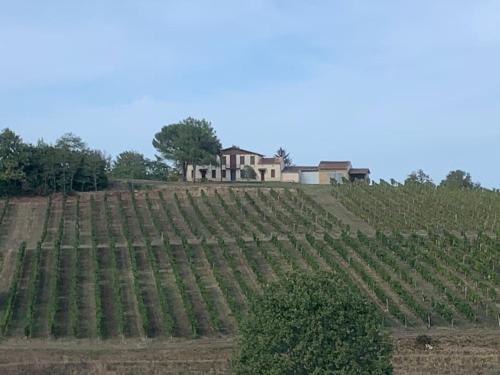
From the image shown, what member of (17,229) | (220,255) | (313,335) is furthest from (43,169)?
(313,335)

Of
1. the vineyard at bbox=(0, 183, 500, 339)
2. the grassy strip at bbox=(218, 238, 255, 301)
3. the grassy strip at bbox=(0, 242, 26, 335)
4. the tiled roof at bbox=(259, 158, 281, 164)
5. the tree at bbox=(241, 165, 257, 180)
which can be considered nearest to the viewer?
the grassy strip at bbox=(0, 242, 26, 335)

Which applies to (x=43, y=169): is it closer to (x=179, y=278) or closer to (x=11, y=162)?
(x=11, y=162)

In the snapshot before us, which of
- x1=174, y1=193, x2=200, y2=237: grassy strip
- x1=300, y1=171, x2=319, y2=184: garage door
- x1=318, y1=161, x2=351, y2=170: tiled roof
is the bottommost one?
x1=174, y1=193, x2=200, y2=237: grassy strip

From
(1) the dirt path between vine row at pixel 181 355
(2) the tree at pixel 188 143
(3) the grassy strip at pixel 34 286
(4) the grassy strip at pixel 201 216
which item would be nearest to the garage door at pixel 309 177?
(2) the tree at pixel 188 143

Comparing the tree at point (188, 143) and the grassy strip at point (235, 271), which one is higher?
the tree at point (188, 143)

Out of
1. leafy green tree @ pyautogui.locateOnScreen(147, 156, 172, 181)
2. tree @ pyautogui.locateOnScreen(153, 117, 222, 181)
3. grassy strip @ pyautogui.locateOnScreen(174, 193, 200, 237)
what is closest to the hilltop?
grassy strip @ pyautogui.locateOnScreen(174, 193, 200, 237)

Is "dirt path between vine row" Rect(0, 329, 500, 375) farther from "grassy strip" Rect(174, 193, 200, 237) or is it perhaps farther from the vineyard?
"grassy strip" Rect(174, 193, 200, 237)

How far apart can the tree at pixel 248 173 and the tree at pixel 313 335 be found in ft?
228

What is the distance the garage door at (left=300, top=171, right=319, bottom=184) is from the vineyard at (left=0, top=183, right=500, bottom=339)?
21571 mm

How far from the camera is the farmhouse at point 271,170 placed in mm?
98625

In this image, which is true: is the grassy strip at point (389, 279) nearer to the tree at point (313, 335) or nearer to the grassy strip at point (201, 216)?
the grassy strip at point (201, 216)

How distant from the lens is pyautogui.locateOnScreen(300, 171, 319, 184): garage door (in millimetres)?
99438

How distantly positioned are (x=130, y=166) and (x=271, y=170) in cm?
2356

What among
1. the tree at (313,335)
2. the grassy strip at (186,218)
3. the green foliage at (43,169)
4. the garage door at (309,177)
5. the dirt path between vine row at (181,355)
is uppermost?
the garage door at (309,177)
